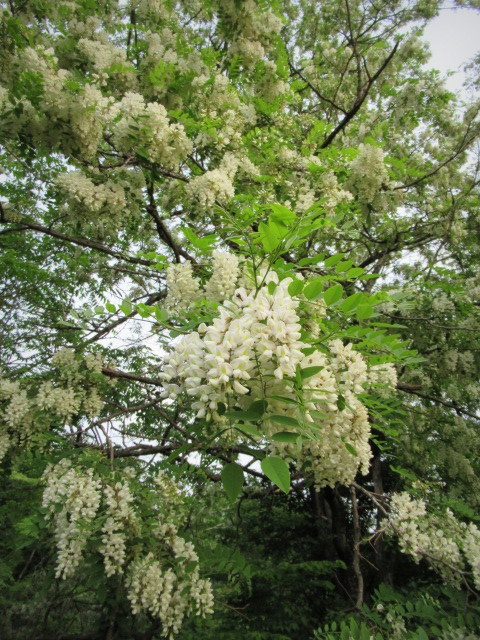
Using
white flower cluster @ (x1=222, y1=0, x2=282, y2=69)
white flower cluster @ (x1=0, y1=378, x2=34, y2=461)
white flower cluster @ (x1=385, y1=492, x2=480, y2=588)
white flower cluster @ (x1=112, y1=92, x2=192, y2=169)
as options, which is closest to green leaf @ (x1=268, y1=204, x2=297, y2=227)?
white flower cluster @ (x1=112, y1=92, x2=192, y2=169)

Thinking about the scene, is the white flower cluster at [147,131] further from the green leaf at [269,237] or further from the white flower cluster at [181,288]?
the green leaf at [269,237]

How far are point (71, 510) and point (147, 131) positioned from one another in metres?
3.19

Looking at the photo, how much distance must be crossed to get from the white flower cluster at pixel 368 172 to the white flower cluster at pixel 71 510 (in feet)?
12.8

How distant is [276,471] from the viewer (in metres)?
1.14

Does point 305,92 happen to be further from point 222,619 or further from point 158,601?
point 222,619

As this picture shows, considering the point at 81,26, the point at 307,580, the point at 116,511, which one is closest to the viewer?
the point at 116,511

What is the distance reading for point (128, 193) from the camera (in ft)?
13.3

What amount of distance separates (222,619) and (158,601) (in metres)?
2.90

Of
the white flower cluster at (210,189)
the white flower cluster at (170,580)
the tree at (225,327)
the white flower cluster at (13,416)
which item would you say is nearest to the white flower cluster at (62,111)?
the tree at (225,327)

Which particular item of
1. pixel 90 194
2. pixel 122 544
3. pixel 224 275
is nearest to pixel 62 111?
pixel 90 194

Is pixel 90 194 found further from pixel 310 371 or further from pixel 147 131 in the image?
pixel 310 371

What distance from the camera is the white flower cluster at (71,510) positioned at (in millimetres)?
3039

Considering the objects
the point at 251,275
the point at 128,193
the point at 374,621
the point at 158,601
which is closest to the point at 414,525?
the point at 374,621

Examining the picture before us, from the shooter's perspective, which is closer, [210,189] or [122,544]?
[122,544]
